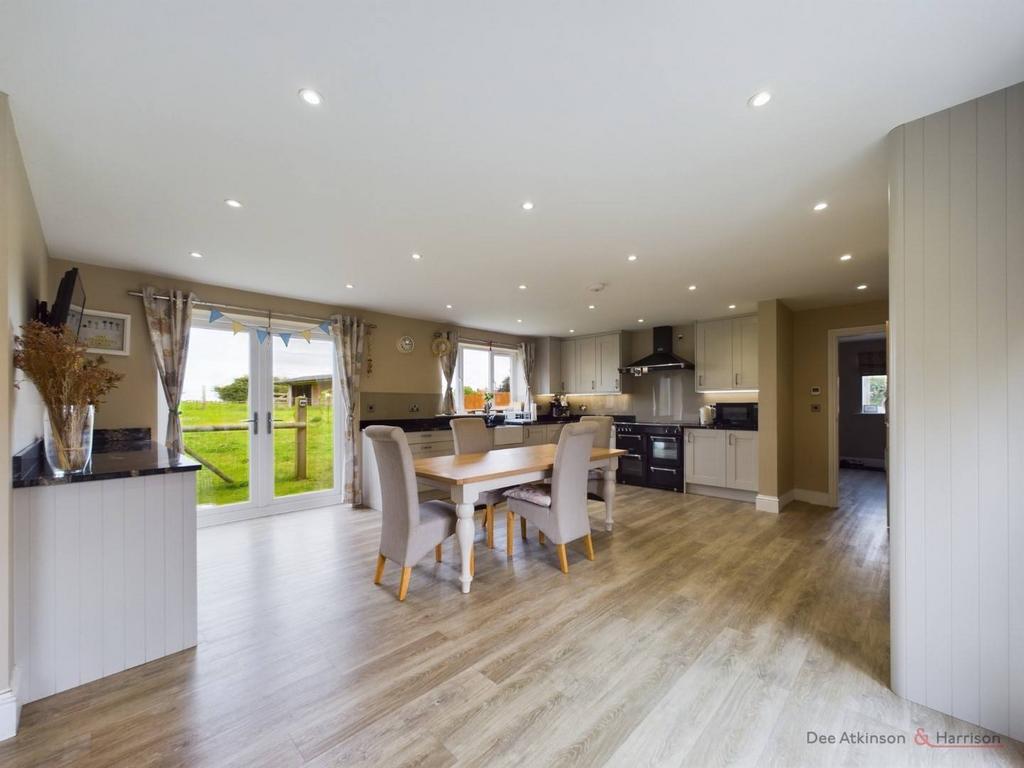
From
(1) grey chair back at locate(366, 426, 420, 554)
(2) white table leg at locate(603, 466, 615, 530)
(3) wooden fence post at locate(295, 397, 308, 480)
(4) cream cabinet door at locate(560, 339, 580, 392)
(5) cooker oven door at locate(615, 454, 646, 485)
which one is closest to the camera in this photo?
(1) grey chair back at locate(366, 426, 420, 554)

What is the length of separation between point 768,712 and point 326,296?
15.3 feet

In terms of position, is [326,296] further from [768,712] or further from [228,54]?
[768,712]

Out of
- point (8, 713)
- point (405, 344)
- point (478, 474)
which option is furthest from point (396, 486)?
point (405, 344)

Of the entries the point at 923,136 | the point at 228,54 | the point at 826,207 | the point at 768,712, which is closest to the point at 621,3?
the point at 228,54

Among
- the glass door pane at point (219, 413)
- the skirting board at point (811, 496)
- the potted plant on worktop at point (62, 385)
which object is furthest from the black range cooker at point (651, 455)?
the potted plant on worktop at point (62, 385)

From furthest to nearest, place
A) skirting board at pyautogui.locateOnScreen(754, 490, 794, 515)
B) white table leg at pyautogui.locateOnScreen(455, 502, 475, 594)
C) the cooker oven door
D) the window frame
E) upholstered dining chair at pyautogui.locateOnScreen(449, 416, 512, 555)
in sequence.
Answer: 1. the window frame
2. the cooker oven door
3. skirting board at pyautogui.locateOnScreen(754, 490, 794, 515)
4. upholstered dining chair at pyautogui.locateOnScreen(449, 416, 512, 555)
5. white table leg at pyautogui.locateOnScreen(455, 502, 475, 594)

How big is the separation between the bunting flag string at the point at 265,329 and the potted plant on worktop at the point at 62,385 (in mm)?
2339

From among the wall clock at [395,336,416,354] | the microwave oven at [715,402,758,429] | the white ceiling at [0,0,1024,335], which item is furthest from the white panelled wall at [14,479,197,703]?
the microwave oven at [715,402,758,429]

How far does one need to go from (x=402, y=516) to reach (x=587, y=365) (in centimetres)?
491

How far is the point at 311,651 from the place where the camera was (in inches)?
80.7

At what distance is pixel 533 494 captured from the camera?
321 cm

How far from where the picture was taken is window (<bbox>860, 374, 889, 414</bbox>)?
7.55 m

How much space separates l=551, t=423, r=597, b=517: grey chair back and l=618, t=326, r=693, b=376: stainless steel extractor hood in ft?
10.7

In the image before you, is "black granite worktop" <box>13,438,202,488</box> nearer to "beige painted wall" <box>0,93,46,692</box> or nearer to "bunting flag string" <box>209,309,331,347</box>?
"beige painted wall" <box>0,93,46,692</box>
